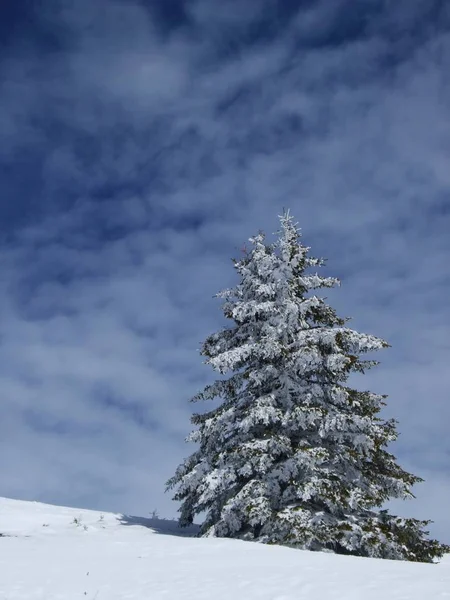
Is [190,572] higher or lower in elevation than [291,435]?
lower

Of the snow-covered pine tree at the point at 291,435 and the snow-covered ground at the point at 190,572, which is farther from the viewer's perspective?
the snow-covered pine tree at the point at 291,435

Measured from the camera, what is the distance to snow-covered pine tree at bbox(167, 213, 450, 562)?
50.5ft

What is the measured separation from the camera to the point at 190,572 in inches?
449

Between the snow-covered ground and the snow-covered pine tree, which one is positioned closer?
the snow-covered ground

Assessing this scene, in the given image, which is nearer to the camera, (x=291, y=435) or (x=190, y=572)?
(x=190, y=572)

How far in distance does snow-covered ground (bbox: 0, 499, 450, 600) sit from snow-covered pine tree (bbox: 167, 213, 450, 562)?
1877 mm

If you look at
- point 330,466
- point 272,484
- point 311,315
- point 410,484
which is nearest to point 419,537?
point 410,484

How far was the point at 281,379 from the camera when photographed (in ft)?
58.4

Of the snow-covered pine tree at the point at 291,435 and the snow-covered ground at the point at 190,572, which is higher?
the snow-covered pine tree at the point at 291,435

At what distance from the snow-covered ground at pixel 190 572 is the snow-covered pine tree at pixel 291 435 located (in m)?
1.88

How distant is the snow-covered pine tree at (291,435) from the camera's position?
1538 cm

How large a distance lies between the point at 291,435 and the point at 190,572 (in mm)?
6812

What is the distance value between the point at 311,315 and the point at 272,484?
19.2 feet

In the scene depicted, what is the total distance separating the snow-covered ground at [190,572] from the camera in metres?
9.75
